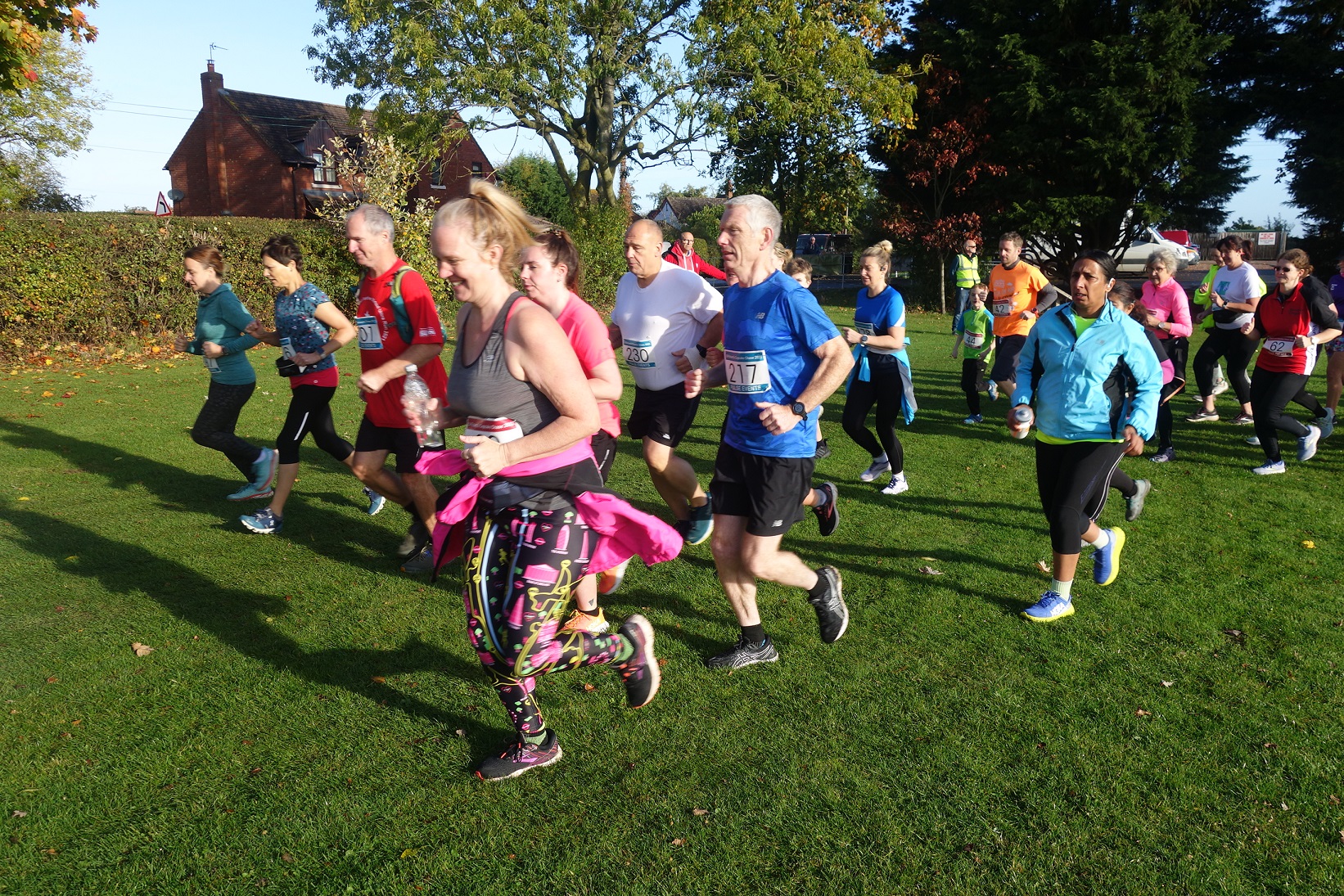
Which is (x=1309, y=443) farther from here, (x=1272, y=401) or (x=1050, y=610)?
(x=1050, y=610)

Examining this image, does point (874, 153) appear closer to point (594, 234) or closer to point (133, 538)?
point (594, 234)

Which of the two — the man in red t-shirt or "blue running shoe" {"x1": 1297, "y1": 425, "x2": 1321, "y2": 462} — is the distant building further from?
the man in red t-shirt

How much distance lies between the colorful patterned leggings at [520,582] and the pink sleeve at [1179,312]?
25.6 feet

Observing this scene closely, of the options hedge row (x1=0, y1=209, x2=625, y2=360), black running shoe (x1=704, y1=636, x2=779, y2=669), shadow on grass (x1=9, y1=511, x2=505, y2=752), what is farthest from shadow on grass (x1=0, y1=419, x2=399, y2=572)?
hedge row (x1=0, y1=209, x2=625, y2=360)

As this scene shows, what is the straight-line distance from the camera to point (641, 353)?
17.9 ft

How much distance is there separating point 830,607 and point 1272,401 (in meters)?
5.94

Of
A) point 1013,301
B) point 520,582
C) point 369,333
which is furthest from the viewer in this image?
point 1013,301

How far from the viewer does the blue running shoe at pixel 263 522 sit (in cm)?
638

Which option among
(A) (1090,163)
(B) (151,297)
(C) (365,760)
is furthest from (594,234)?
(C) (365,760)

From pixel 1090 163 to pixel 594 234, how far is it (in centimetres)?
1409

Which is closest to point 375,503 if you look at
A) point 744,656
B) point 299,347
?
point 299,347

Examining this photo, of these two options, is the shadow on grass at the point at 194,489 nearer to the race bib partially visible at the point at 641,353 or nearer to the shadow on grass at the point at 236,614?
the shadow on grass at the point at 236,614

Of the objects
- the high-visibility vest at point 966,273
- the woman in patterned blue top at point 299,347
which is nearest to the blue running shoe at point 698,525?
the woman in patterned blue top at point 299,347

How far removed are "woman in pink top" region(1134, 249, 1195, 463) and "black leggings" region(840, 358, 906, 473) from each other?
9.37 feet
